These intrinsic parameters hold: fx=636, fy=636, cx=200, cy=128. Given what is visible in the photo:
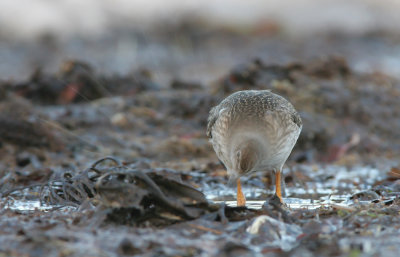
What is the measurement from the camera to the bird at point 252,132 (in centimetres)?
583

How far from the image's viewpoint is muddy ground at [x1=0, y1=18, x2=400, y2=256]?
4.45 meters

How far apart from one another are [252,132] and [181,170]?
2.62 metres

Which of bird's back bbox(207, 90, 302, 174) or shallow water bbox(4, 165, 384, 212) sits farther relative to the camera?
shallow water bbox(4, 165, 384, 212)

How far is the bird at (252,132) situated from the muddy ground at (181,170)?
49 cm

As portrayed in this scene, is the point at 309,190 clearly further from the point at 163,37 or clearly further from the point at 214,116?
the point at 163,37

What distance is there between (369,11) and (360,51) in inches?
258

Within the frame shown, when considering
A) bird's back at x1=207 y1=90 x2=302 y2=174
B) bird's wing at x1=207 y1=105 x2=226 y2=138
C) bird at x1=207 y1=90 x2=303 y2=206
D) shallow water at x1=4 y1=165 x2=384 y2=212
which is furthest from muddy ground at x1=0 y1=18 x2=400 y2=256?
→ bird's wing at x1=207 y1=105 x2=226 y2=138

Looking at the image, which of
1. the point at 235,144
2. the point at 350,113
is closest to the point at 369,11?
the point at 350,113

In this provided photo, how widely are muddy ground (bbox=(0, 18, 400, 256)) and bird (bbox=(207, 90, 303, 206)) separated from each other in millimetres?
494

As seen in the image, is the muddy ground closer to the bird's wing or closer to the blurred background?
the bird's wing

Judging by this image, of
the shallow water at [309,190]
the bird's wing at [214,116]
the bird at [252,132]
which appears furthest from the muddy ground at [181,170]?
the bird's wing at [214,116]

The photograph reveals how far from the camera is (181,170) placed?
8602 millimetres

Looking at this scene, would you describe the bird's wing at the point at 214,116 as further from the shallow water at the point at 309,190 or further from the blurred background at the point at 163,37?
the blurred background at the point at 163,37

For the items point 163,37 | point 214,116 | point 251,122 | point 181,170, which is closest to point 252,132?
point 251,122
